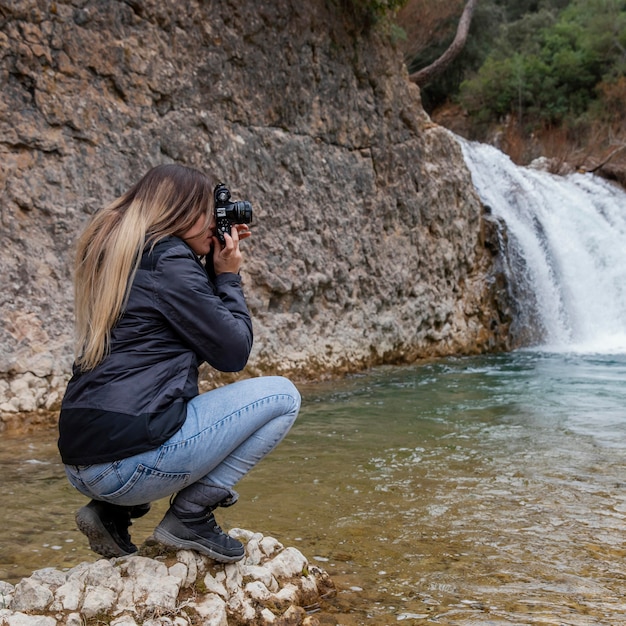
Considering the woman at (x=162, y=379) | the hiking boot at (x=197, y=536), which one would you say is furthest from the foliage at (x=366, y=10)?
the hiking boot at (x=197, y=536)

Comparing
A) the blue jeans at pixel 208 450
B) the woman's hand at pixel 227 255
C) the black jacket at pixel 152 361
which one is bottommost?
the blue jeans at pixel 208 450

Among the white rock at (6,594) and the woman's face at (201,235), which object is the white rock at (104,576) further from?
the woman's face at (201,235)

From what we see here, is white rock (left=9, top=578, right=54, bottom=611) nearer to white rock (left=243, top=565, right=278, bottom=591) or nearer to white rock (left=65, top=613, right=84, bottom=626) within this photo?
white rock (left=65, top=613, right=84, bottom=626)

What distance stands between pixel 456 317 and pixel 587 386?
3.31m

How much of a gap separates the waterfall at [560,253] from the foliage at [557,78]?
8.28 m

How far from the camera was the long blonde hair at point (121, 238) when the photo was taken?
2176 mm

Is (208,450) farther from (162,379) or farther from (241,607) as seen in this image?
(241,607)

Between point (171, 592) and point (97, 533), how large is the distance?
321mm

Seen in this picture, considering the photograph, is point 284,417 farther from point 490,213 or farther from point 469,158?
point 469,158

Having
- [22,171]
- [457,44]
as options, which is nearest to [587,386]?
[22,171]

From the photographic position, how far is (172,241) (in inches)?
89.6

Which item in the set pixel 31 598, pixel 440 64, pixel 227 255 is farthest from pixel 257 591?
pixel 440 64

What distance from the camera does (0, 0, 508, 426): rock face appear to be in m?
5.68

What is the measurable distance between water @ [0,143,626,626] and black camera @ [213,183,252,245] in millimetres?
1304
